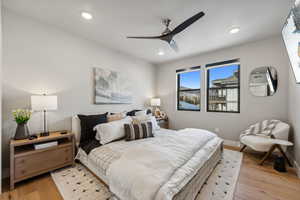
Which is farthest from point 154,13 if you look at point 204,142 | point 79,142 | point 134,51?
point 79,142

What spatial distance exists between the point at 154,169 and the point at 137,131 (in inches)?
47.3

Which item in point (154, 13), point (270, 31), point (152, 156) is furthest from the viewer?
point (270, 31)

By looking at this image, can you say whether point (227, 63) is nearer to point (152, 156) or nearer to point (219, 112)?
point (219, 112)

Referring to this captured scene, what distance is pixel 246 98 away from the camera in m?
3.23

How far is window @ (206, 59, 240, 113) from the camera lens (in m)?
3.45

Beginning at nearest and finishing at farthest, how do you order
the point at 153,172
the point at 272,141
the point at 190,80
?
1. the point at 153,172
2. the point at 272,141
3. the point at 190,80

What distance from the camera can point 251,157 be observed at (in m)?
2.77

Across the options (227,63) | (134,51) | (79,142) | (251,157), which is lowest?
(251,157)

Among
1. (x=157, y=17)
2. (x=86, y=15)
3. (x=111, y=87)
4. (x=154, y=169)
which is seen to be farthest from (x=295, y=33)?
(x=111, y=87)

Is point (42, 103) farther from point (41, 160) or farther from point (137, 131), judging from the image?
point (137, 131)

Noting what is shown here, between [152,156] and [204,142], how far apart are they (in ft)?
3.77

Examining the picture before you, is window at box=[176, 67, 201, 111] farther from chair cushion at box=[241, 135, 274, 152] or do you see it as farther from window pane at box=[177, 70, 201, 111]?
chair cushion at box=[241, 135, 274, 152]

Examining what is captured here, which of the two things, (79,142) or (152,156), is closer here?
(152,156)

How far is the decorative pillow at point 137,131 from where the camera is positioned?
234 cm
